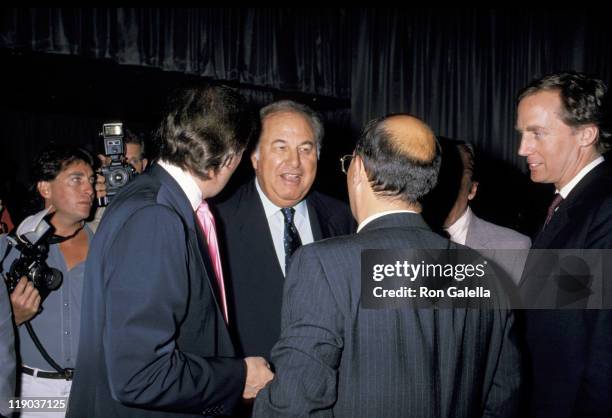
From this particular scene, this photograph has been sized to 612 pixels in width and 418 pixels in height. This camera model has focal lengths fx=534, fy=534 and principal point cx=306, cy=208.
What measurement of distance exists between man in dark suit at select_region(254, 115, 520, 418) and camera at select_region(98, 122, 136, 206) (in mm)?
1112

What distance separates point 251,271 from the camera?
79.8 inches

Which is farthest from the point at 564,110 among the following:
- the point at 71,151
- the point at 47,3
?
the point at 47,3

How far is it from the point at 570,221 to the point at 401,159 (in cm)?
76

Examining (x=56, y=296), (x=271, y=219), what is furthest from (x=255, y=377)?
(x=56, y=296)

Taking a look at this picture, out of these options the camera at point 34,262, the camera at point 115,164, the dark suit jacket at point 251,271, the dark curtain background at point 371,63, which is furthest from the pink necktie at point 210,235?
the dark curtain background at point 371,63

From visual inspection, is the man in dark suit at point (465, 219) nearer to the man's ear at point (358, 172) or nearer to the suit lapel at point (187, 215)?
the man's ear at point (358, 172)

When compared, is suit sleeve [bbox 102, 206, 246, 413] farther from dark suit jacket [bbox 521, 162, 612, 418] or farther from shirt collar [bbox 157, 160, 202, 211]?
dark suit jacket [bbox 521, 162, 612, 418]

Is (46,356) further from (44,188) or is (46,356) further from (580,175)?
(580,175)

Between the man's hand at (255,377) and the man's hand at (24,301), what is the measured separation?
109 cm

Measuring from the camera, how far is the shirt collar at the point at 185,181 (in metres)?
1.39

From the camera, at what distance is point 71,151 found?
2.57 m

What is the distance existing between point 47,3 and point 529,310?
365 cm

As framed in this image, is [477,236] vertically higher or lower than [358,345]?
higher

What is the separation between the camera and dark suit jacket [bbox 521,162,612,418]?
147 cm
